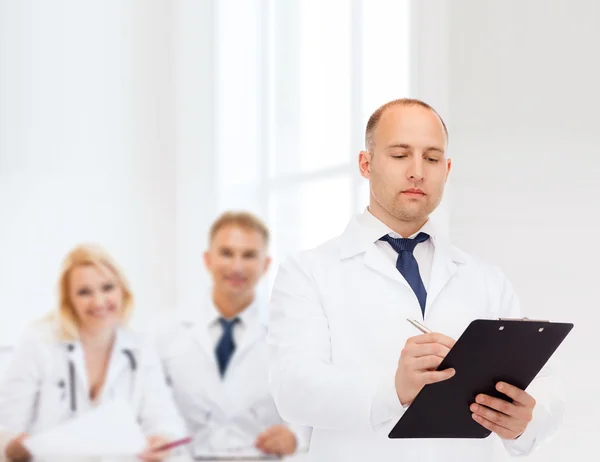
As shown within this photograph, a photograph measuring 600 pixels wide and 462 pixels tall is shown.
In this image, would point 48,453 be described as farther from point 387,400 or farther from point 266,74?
point 387,400

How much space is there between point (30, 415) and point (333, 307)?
2.19 metres

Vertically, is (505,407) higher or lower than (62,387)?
higher

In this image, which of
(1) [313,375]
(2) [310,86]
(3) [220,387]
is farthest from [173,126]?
(1) [313,375]

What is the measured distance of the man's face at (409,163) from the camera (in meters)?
1.71

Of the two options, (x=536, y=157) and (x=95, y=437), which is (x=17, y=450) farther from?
(x=536, y=157)

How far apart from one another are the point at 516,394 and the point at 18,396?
2.49 m

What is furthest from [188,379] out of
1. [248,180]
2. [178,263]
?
[248,180]

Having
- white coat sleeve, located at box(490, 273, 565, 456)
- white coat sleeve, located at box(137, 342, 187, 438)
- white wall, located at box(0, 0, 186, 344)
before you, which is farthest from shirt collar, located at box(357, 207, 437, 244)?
white wall, located at box(0, 0, 186, 344)

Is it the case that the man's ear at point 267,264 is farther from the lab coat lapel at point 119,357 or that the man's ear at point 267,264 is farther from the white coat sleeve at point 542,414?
the white coat sleeve at point 542,414

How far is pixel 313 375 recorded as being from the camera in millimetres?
1567

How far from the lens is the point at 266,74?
12.3 feet

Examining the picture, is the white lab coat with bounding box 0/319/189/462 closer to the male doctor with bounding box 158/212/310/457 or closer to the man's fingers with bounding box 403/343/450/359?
the male doctor with bounding box 158/212/310/457

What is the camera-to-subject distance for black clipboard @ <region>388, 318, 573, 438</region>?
1396 millimetres

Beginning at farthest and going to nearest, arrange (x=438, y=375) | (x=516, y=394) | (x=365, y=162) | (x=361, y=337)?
(x=365, y=162) < (x=361, y=337) < (x=516, y=394) < (x=438, y=375)
